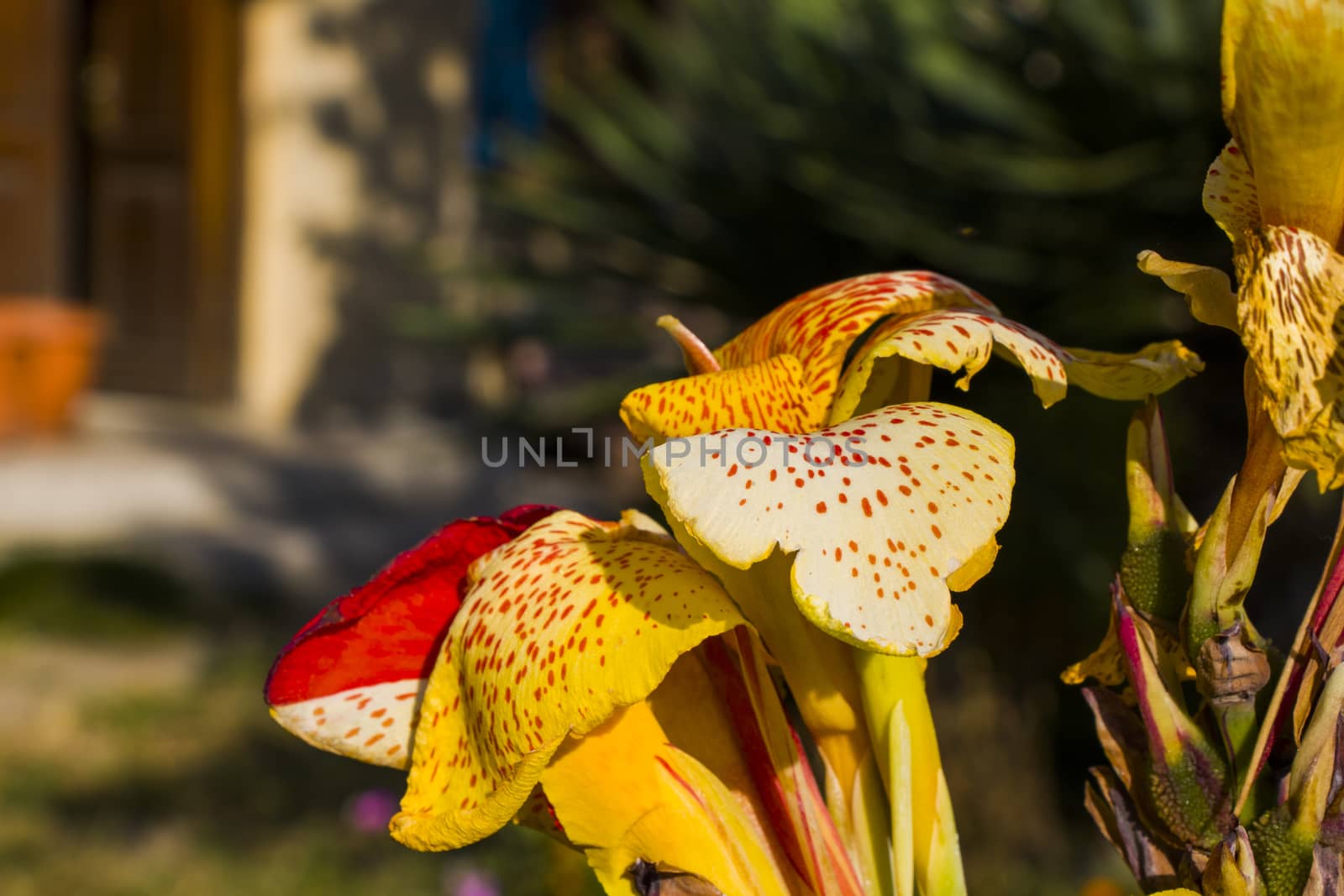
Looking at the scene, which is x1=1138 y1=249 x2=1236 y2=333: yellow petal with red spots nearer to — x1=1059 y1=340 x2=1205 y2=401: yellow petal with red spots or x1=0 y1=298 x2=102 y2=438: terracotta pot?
x1=1059 y1=340 x2=1205 y2=401: yellow petal with red spots

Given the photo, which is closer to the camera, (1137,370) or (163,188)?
(1137,370)

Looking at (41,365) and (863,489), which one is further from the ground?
(863,489)

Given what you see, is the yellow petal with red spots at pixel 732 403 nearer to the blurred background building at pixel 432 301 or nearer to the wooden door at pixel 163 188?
the blurred background building at pixel 432 301

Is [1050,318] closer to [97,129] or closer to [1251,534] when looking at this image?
[1251,534]

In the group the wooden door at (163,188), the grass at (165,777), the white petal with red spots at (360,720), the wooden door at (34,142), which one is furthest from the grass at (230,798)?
the wooden door at (34,142)

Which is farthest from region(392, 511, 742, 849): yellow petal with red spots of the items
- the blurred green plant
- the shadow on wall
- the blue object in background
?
the blue object in background

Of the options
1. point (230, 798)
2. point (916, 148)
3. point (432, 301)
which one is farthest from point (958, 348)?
point (432, 301)

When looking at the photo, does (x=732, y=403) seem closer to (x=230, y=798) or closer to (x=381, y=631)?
(x=381, y=631)
